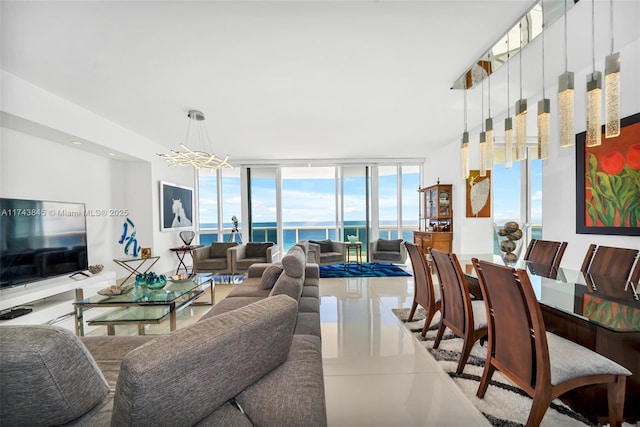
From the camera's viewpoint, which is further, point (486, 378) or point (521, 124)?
point (521, 124)

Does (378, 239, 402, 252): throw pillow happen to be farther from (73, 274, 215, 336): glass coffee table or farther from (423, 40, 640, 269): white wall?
(73, 274, 215, 336): glass coffee table

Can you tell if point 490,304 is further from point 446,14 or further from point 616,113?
point 446,14

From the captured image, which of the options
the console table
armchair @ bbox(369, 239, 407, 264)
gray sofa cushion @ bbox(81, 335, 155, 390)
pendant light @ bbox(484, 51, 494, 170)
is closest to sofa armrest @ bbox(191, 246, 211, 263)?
the console table

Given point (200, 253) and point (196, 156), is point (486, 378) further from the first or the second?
point (200, 253)

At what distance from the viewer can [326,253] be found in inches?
225

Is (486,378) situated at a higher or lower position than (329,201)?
lower

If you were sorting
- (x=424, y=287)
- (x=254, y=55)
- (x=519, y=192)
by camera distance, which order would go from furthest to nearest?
(x=519, y=192)
(x=424, y=287)
(x=254, y=55)

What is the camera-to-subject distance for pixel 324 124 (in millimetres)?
4297

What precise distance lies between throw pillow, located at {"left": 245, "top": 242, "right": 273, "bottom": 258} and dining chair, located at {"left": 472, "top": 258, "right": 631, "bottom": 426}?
4191 mm

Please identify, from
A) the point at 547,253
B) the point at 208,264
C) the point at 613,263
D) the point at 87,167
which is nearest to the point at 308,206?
the point at 208,264

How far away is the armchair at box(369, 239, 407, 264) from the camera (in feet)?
18.5

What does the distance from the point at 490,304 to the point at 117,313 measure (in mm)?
3243

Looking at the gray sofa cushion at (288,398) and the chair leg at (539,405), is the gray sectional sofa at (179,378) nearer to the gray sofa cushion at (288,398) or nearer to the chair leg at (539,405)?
the gray sofa cushion at (288,398)

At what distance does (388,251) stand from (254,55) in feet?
15.5
